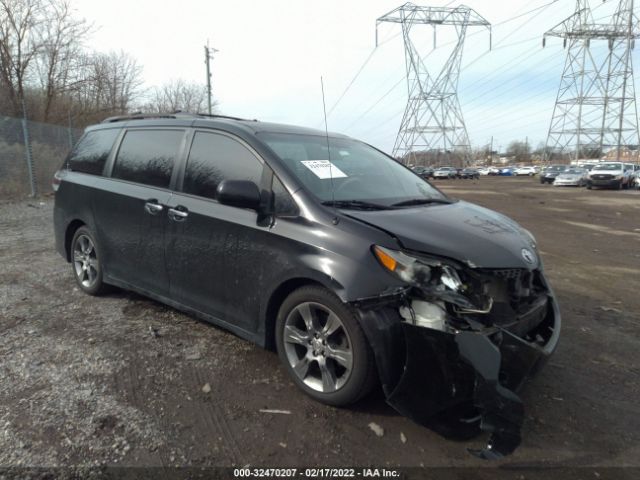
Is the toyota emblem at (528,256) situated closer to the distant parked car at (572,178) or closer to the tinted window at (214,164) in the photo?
the tinted window at (214,164)

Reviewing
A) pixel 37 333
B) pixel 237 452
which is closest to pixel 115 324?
pixel 37 333

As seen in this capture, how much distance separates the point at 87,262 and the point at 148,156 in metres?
1.49

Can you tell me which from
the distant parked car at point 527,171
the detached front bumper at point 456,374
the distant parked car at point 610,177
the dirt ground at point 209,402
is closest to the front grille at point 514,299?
the detached front bumper at point 456,374

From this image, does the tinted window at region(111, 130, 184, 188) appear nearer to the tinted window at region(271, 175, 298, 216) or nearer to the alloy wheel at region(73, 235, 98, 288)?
the alloy wheel at region(73, 235, 98, 288)

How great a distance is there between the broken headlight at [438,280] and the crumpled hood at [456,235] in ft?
0.26

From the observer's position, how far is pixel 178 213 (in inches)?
144

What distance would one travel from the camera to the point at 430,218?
10.2ft

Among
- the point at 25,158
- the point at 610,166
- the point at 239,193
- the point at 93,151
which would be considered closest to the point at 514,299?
the point at 239,193

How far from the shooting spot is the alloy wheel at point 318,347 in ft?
9.12

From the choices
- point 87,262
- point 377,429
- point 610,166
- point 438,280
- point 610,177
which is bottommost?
point 377,429

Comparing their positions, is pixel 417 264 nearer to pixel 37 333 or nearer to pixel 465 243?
pixel 465 243

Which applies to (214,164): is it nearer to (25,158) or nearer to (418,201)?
(418,201)

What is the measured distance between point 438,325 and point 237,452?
1.28 m

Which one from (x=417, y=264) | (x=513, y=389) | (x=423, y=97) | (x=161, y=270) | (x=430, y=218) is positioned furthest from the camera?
(x=423, y=97)
